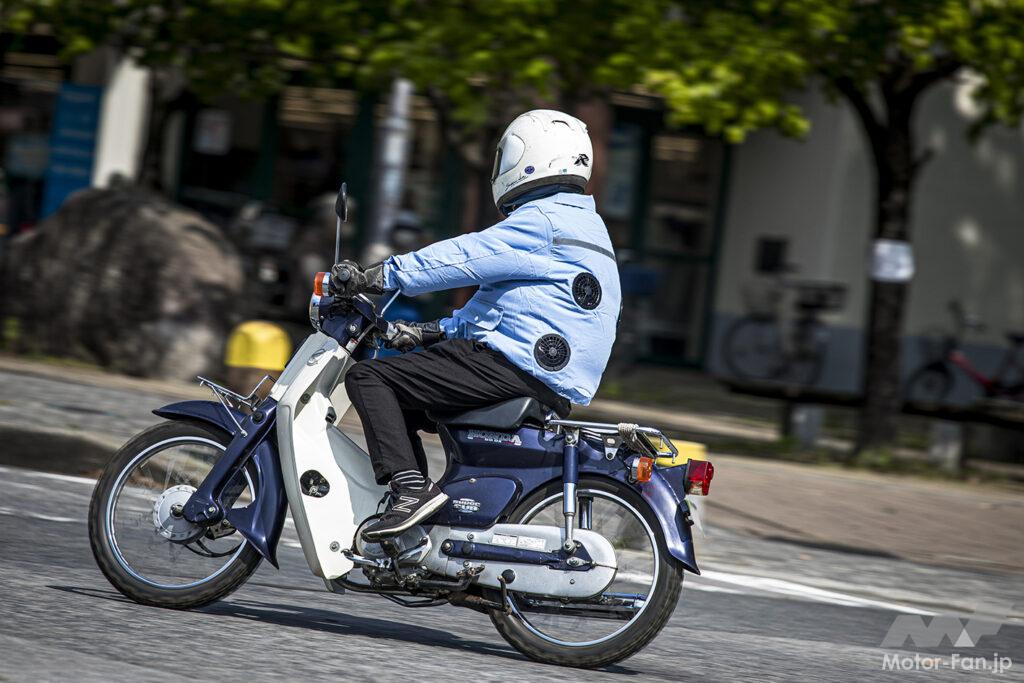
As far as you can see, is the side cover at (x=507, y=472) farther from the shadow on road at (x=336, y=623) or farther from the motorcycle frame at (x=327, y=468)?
the shadow on road at (x=336, y=623)

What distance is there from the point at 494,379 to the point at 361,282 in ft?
1.74

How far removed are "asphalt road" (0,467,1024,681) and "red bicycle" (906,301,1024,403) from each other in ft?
34.9

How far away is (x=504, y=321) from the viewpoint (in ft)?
16.1

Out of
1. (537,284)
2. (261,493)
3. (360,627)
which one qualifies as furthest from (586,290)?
(360,627)

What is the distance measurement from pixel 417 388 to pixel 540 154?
87cm

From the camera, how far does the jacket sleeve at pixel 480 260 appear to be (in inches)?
189

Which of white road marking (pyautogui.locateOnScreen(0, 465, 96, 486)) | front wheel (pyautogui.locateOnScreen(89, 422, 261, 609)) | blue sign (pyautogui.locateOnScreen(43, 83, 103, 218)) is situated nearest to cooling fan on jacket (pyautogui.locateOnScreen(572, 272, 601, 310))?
front wheel (pyautogui.locateOnScreen(89, 422, 261, 609))

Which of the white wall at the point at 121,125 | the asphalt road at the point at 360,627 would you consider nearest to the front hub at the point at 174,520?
the asphalt road at the point at 360,627

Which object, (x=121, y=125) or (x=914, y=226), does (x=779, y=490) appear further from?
(x=121, y=125)

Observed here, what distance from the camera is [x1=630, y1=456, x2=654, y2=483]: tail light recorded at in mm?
4777

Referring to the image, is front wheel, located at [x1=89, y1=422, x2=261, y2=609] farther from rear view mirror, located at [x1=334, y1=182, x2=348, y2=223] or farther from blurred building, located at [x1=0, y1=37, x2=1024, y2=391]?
blurred building, located at [x1=0, y1=37, x2=1024, y2=391]

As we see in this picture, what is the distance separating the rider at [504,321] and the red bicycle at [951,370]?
14.0m

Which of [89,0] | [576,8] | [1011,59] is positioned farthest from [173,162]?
[1011,59]

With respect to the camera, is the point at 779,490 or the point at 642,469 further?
the point at 779,490
